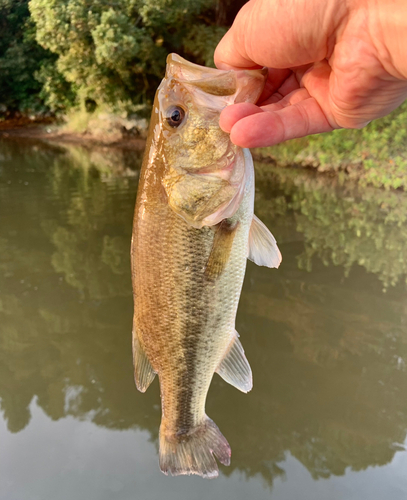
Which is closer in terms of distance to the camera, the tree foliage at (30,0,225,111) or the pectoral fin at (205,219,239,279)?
the pectoral fin at (205,219,239,279)

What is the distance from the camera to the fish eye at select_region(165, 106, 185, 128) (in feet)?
4.76

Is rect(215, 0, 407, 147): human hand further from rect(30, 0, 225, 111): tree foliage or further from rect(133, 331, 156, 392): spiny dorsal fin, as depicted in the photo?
rect(30, 0, 225, 111): tree foliage

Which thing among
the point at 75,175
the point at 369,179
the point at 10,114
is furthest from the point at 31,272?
the point at 10,114

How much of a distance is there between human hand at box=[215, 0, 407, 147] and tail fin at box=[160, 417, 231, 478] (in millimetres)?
1328

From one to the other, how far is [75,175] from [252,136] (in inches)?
352

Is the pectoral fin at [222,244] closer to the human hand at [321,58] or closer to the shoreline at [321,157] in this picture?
the human hand at [321,58]

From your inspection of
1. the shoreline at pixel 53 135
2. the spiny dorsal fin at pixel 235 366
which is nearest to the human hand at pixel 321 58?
the spiny dorsal fin at pixel 235 366

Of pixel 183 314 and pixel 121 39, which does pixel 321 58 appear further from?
pixel 121 39

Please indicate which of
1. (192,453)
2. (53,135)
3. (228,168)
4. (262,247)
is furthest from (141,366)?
(53,135)

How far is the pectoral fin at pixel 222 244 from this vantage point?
1.53 meters

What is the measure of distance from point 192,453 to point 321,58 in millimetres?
1766

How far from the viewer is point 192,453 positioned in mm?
1725

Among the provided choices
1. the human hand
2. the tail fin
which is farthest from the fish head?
the tail fin

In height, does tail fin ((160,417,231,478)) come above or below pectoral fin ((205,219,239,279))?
below
